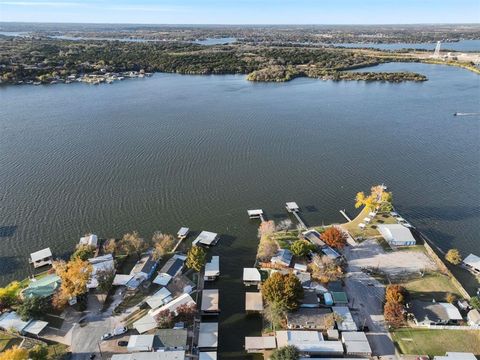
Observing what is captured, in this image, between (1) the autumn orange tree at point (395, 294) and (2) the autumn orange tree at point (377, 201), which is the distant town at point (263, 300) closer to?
(1) the autumn orange tree at point (395, 294)

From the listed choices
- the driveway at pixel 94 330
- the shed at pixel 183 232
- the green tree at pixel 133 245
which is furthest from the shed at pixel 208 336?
the shed at pixel 183 232

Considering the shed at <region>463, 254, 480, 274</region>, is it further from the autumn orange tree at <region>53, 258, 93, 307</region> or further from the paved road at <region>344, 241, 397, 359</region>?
the autumn orange tree at <region>53, 258, 93, 307</region>

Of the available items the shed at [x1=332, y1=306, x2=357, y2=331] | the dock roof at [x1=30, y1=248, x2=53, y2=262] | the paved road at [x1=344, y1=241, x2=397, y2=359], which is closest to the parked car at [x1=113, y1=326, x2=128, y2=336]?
the dock roof at [x1=30, y1=248, x2=53, y2=262]

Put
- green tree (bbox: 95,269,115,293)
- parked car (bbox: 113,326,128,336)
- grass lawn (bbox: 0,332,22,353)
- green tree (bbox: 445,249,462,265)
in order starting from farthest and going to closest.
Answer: green tree (bbox: 445,249,462,265) < green tree (bbox: 95,269,115,293) < parked car (bbox: 113,326,128,336) < grass lawn (bbox: 0,332,22,353)

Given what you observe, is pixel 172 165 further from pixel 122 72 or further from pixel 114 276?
pixel 122 72

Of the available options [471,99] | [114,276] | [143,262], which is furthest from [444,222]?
[471,99]

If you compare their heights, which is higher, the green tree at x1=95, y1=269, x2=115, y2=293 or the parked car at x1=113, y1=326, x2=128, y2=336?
the green tree at x1=95, y1=269, x2=115, y2=293
